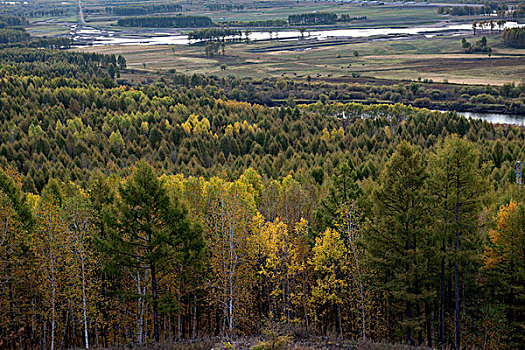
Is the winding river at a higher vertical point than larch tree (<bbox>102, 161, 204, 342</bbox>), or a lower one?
lower

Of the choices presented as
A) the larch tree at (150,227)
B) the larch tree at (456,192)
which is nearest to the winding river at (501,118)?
the larch tree at (456,192)

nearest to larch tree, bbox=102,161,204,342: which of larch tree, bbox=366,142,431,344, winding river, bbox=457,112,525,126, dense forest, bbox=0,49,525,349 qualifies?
dense forest, bbox=0,49,525,349

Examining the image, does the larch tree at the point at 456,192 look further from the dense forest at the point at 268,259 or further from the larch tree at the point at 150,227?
the larch tree at the point at 150,227

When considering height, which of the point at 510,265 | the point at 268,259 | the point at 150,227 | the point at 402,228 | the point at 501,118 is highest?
the point at 150,227

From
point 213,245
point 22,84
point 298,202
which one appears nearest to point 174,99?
point 22,84

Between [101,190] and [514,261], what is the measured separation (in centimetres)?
3418

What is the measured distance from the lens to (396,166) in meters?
40.5

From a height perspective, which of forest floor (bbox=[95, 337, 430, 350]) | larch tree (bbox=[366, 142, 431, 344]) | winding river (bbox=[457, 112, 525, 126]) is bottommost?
winding river (bbox=[457, 112, 525, 126])

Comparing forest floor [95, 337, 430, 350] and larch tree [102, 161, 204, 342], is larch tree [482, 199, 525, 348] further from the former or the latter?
larch tree [102, 161, 204, 342]

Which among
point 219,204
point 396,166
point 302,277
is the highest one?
point 396,166

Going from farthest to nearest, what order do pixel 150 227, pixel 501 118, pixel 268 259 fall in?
pixel 501 118 → pixel 268 259 → pixel 150 227

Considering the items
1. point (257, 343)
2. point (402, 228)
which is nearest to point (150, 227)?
point (257, 343)

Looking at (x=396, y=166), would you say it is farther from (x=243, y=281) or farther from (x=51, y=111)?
(x=51, y=111)

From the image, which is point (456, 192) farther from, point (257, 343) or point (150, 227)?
point (150, 227)
